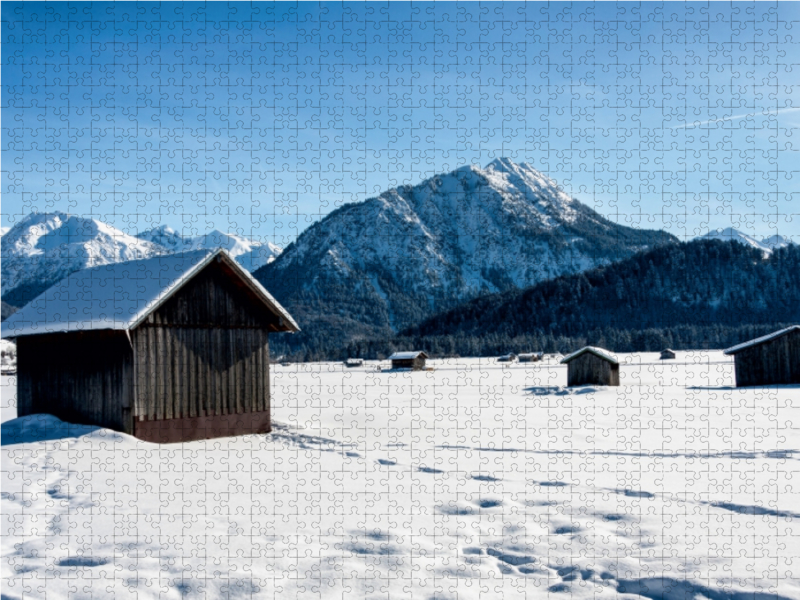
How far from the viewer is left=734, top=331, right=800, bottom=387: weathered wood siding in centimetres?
4388

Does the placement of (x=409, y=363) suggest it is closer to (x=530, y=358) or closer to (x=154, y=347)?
(x=530, y=358)

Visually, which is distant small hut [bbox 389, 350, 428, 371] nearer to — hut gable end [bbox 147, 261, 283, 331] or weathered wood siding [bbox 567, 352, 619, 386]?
weathered wood siding [bbox 567, 352, 619, 386]

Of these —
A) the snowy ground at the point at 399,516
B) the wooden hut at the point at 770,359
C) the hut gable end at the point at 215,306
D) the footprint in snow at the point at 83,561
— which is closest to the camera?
the snowy ground at the point at 399,516

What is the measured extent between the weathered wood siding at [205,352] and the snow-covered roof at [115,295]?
545 mm

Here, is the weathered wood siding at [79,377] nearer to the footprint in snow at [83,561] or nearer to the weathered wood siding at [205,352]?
the weathered wood siding at [205,352]

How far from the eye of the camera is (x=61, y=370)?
20172 millimetres

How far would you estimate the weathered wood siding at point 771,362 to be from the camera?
43.9m

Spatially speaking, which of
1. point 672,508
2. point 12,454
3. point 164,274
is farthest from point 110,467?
point 672,508

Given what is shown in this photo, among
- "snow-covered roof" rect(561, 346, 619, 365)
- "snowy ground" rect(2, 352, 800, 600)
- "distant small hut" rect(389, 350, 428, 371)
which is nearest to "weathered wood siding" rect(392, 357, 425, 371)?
"distant small hut" rect(389, 350, 428, 371)

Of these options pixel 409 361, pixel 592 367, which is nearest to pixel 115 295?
pixel 592 367

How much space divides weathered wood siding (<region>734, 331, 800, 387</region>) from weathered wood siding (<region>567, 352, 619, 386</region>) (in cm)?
817

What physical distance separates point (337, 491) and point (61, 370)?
1224 centimetres

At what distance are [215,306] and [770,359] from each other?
129 ft

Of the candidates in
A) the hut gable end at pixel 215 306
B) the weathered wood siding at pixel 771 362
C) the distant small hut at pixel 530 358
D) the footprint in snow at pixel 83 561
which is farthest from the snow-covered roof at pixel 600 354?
the distant small hut at pixel 530 358
